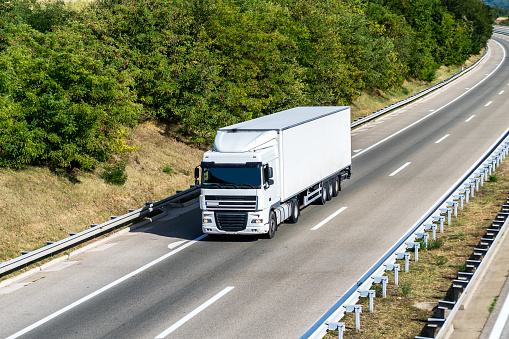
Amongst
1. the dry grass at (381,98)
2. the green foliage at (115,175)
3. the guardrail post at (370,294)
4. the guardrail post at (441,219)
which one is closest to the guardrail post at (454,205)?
the guardrail post at (441,219)

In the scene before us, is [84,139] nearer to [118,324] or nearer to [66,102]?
[66,102]

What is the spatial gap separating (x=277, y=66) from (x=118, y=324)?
25529mm

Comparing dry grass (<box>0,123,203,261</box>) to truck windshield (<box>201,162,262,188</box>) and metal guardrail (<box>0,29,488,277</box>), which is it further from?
truck windshield (<box>201,162,262,188</box>)

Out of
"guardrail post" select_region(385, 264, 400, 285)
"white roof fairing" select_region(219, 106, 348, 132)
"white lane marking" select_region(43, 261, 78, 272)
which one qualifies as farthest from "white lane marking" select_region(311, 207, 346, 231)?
"white lane marking" select_region(43, 261, 78, 272)

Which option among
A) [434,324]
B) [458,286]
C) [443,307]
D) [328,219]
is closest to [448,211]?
[328,219]

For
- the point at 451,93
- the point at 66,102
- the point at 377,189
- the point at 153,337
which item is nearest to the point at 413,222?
the point at 377,189

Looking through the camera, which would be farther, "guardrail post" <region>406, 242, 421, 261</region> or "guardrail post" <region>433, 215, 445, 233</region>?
"guardrail post" <region>433, 215, 445, 233</region>

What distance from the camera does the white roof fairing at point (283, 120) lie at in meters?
21.9

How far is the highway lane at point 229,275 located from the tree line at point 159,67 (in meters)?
5.67

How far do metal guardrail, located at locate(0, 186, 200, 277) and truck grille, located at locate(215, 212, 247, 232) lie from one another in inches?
173

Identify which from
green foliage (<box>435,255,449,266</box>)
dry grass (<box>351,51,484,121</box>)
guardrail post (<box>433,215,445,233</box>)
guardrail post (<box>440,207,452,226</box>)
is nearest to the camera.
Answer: green foliage (<box>435,255,449,266</box>)

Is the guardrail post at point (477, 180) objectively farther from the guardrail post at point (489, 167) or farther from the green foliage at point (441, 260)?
the green foliage at point (441, 260)

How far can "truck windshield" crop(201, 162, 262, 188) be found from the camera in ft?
66.0

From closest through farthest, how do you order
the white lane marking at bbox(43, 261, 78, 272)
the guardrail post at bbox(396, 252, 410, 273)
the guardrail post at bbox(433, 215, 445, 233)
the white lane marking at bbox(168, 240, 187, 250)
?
the guardrail post at bbox(396, 252, 410, 273), the white lane marking at bbox(43, 261, 78, 272), the guardrail post at bbox(433, 215, 445, 233), the white lane marking at bbox(168, 240, 187, 250)
